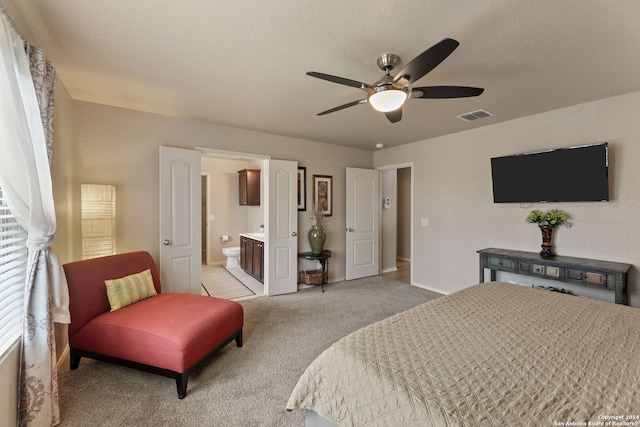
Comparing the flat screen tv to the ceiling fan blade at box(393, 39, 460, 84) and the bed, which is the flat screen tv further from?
the ceiling fan blade at box(393, 39, 460, 84)

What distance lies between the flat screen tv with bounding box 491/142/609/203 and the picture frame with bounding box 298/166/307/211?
2745 mm

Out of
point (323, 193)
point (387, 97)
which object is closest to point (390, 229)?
point (323, 193)

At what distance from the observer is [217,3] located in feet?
5.08

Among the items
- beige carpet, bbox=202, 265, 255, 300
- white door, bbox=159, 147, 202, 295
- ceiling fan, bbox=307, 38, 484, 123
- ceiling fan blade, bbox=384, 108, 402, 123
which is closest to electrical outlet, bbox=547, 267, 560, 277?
ceiling fan, bbox=307, 38, 484, 123

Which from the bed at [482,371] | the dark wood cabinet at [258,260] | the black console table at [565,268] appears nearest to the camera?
the bed at [482,371]

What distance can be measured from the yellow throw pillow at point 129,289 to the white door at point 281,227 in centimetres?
174

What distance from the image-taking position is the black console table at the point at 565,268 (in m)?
2.53

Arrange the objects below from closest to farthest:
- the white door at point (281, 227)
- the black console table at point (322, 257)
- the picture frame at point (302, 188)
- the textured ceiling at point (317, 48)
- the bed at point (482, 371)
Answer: the bed at point (482, 371) → the textured ceiling at point (317, 48) → the white door at point (281, 227) → the black console table at point (322, 257) → the picture frame at point (302, 188)

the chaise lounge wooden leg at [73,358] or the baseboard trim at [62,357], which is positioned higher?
the chaise lounge wooden leg at [73,358]

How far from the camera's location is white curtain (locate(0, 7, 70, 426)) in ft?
4.55

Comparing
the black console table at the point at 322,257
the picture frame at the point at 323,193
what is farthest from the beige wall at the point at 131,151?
the black console table at the point at 322,257

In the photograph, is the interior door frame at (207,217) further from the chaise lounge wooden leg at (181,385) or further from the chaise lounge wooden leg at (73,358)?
the chaise lounge wooden leg at (181,385)

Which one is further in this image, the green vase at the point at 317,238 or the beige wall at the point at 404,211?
the beige wall at the point at 404,211

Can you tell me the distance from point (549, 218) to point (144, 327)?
4.18m
